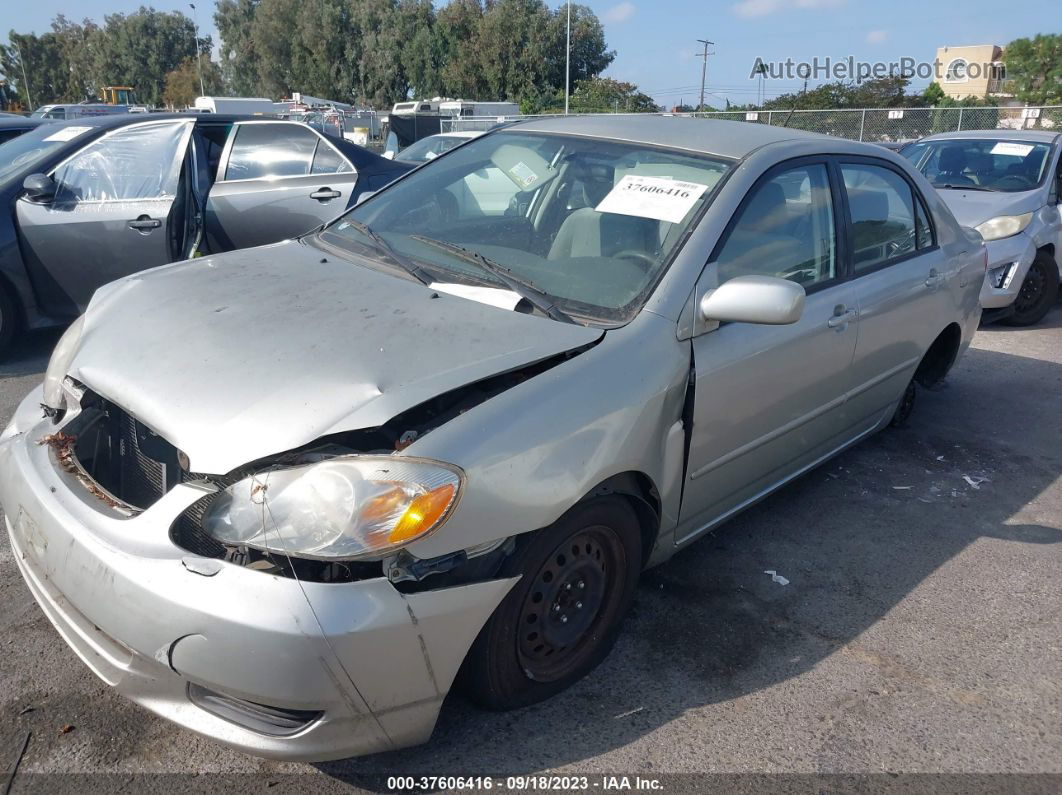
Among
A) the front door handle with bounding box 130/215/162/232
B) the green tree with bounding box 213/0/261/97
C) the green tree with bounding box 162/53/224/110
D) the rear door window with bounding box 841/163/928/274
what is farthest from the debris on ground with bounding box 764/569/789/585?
the green tree with bounding box 162/53/224/110

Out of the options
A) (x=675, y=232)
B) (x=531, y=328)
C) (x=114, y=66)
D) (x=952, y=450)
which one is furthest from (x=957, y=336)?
(x=114, y=66)

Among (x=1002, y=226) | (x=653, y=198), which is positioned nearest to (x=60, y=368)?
(x=653, y=198)

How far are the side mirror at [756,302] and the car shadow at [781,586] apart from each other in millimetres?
1132

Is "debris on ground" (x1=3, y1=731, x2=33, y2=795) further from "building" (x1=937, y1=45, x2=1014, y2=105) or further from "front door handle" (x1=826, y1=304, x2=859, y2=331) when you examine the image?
"building" (x1=937, y1=45, x2=1014, y2=105)

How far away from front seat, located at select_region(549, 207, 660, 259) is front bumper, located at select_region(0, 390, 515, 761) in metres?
1.36

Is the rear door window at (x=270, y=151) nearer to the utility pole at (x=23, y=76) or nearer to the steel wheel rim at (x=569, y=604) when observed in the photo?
the steel wheel rim at (x=569, y=604)

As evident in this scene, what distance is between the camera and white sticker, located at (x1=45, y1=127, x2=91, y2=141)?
19.6 feet

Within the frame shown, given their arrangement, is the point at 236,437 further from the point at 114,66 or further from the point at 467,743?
the point at 114,66

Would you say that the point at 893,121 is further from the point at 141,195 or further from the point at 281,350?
the point at 281,350

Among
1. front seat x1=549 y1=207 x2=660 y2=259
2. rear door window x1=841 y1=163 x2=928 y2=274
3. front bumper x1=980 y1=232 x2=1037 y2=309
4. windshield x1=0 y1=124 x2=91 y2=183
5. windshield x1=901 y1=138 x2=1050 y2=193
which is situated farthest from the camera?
windshield x1=901 y1=138 x2=1050 y2=193

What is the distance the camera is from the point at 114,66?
212 ft

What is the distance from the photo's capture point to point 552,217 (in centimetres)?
315

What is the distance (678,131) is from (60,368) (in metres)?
2.45

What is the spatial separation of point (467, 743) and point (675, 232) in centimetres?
178
